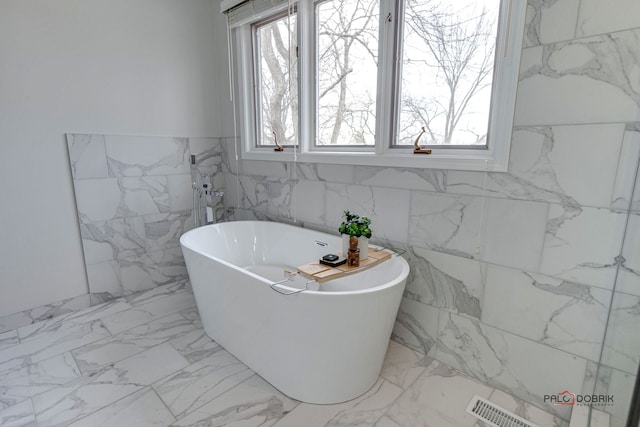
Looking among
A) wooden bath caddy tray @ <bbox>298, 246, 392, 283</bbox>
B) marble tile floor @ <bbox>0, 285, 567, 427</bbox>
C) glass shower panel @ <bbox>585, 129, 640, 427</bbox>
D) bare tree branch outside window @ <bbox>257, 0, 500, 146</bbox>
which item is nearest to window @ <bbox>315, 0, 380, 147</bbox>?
bare tree branch outside window @ <bbox>257, 0, 500, 146</bbox>

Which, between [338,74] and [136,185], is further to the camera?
[136,185]

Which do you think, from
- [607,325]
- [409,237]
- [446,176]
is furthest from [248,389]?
[607,325]

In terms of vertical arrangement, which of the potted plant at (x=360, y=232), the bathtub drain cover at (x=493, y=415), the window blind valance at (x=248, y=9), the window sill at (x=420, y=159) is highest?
the window blind valance at (x=248, y=9)

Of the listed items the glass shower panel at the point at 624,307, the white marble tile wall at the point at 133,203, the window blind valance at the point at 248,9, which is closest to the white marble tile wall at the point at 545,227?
the glass shower panel at the point at 624,307

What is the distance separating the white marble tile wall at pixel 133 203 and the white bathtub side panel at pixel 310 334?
1.33 meters

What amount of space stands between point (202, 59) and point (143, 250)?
6.11ft

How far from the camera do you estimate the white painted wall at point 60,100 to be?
213cm

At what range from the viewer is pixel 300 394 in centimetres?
163

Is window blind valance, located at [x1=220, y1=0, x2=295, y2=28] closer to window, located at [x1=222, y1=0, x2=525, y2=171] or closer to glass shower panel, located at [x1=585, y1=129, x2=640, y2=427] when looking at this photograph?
window, located at [x1=222, y1=0, x2=525, y2=171]

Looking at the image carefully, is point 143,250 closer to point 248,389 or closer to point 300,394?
point 248,389

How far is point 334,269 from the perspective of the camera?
181 cm

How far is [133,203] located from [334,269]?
198 cm

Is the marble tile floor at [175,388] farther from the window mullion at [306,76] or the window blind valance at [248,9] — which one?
the window blind valance at [248,9]

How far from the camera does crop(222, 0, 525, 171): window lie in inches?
65.2
